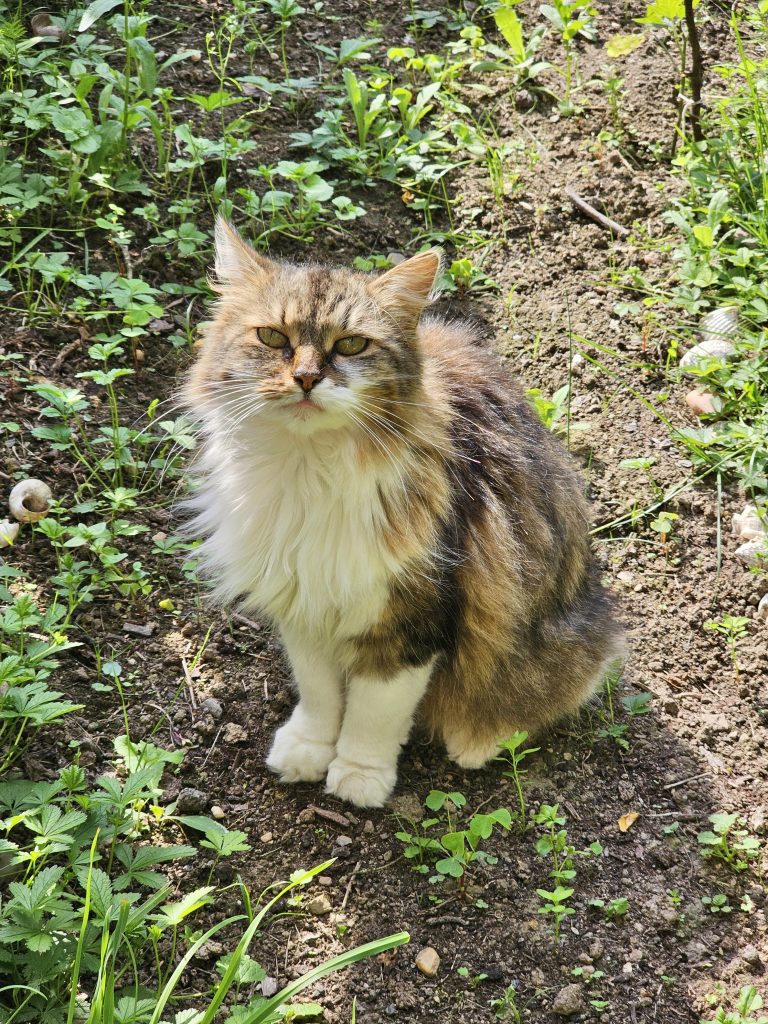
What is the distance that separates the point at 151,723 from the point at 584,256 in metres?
2.66

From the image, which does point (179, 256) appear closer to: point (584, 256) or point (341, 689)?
point (584, 256)

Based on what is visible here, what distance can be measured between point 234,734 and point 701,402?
6.97ft

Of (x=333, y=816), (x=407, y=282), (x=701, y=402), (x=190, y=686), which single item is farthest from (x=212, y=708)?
(x=701, y=402)

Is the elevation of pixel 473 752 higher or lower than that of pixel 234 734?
higher

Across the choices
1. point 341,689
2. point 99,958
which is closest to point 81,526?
point 341,689

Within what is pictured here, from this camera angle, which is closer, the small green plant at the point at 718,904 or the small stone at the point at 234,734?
the small green plant at the point at 718,904

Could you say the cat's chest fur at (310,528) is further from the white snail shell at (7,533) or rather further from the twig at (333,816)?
the white snail shell at (7,533)

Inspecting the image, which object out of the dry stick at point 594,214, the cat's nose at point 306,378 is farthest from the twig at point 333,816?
the dry stick at point 594,214

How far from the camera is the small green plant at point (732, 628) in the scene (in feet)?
11.1

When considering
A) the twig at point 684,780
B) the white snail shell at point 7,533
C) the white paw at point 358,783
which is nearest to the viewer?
the white paw at point 358,783

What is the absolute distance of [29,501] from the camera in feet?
11.0

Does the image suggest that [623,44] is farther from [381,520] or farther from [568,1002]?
[568,1002]

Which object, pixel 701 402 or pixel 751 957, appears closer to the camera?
pixel 751 957

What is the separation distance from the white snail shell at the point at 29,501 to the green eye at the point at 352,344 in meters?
1.33
